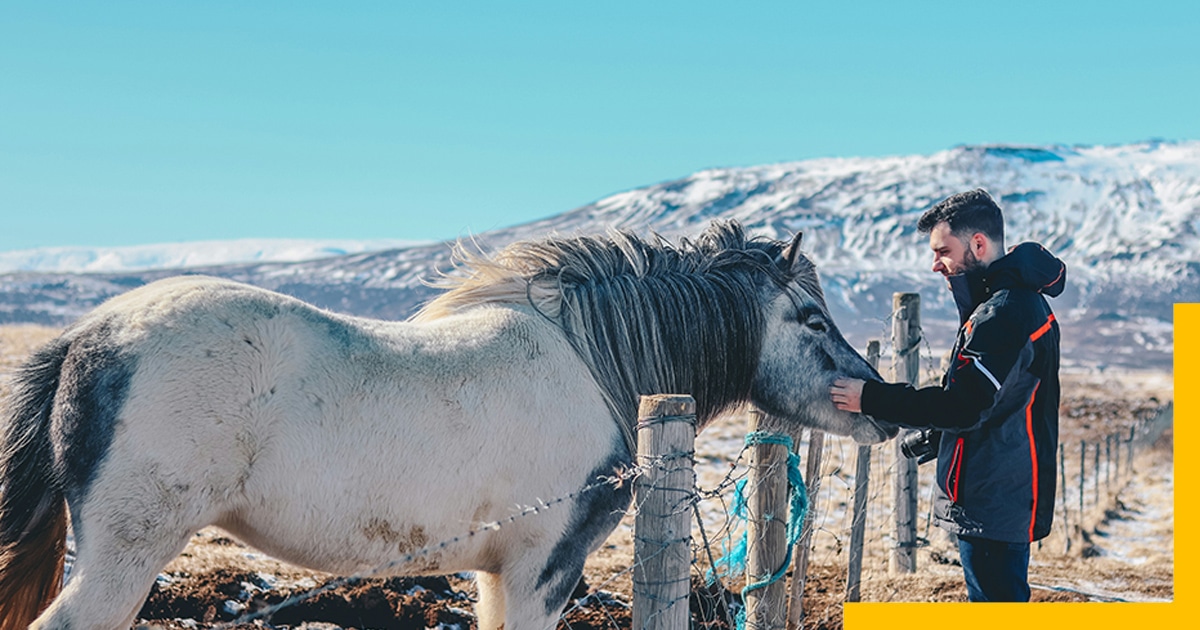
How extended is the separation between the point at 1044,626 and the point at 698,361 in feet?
5.22

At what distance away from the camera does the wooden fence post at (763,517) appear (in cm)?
427

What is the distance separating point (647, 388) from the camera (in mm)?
3830

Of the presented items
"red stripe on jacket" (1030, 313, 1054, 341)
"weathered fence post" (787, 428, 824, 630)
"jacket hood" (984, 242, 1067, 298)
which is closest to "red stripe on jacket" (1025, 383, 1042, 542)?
"red stripe on jacket" (1030, 313, 1054, 341)

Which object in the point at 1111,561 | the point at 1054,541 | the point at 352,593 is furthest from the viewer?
the point at 1054,541

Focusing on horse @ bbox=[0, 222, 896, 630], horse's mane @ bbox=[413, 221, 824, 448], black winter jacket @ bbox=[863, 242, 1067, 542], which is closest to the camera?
horse @ bbox=[0, 222, 896, 630]

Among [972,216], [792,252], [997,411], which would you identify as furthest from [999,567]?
[792,252]

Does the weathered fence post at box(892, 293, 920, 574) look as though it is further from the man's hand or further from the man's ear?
the man's ear

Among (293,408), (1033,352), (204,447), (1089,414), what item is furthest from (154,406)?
(1089,414)

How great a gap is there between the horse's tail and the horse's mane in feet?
4.48

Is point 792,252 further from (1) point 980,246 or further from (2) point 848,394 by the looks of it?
(1) point 980,246

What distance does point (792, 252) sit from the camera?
4074 millimetres

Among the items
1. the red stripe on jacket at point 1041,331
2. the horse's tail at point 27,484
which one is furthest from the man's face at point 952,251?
the horse's tail at point 27,484

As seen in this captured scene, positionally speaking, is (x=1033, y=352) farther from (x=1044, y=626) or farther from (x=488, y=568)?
(x=488, y=568)

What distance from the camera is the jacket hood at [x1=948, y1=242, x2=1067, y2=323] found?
335 centimetres
